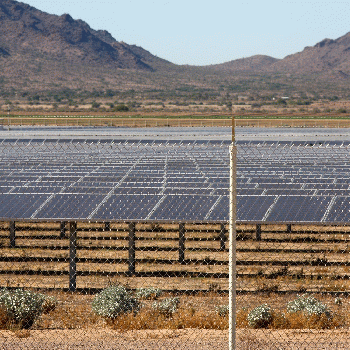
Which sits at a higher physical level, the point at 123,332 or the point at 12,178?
the point at 12,178

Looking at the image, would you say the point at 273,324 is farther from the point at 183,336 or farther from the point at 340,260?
the point at 340,260

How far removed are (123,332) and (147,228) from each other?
45.5ft

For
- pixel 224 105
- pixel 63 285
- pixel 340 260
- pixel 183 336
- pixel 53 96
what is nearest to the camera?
pixel 183 336

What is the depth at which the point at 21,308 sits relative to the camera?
12445 millimetres

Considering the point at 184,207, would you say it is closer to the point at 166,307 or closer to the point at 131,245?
the point at 131,245

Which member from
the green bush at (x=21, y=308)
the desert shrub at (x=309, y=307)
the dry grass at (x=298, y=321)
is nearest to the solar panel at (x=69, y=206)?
the green bush at (x=21, y=308)

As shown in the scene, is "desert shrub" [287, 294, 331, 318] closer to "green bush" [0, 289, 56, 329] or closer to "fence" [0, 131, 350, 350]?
"fence" [0, 131, 350, 350]

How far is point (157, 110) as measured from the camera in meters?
160

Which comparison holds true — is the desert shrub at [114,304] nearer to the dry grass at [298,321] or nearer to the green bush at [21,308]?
the green bush at [21,308]

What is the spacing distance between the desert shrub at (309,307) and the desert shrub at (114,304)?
2.93m

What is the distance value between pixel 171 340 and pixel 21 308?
2.73 meters

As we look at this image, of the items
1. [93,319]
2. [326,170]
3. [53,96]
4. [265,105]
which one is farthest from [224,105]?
[93,319]

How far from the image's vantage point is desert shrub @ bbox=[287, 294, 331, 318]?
13.1m

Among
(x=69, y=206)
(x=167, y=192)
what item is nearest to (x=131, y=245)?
(x=69, y=206)
